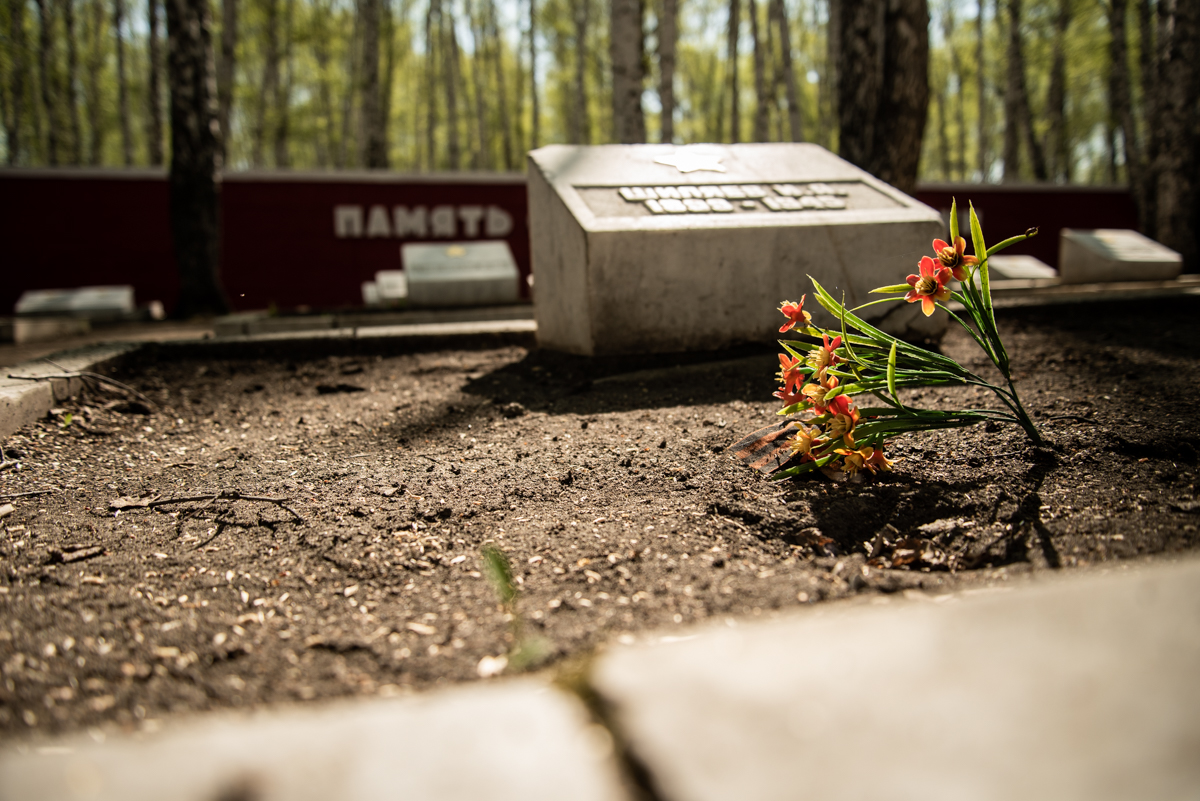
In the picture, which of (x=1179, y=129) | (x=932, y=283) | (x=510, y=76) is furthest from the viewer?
(x=510, y=76)

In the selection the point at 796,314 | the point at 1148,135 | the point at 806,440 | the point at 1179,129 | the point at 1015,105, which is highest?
the point at 1015,105

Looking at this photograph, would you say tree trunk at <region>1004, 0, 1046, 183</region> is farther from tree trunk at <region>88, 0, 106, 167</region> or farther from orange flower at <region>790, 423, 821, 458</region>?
tree trunk at <region>88, 0, 106, 167</region>

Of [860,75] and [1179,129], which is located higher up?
[1179,129]

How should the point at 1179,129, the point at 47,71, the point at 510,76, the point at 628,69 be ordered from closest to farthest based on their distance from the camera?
the point at 628,69
the point at 1179,129
the point at 47,71
the point at 510,76

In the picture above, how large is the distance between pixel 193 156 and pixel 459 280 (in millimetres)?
2788

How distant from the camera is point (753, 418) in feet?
7.99

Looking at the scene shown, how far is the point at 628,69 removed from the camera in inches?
328

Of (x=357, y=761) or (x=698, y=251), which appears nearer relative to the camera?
(x=357, y=761)

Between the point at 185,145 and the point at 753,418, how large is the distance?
6780 millimetres

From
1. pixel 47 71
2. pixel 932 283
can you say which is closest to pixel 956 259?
pixel 932 283

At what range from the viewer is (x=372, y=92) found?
1200 cm

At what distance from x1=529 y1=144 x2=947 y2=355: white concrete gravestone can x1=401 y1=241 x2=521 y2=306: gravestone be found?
3.42m

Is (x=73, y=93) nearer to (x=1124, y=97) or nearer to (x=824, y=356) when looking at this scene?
(x=824, y=356)

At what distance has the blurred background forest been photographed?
14359 millimetres
